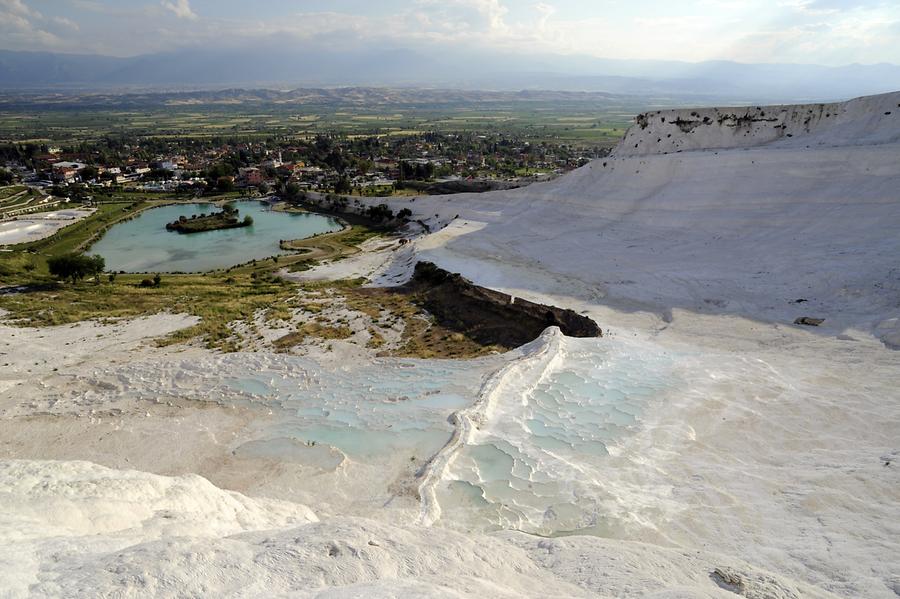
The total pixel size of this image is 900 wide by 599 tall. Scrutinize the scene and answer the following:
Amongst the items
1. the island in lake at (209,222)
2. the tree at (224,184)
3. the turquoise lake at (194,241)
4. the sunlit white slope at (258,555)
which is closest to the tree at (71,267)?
the turquoise lake at (194,241)

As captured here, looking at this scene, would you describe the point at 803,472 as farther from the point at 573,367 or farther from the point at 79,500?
the point at 79,500

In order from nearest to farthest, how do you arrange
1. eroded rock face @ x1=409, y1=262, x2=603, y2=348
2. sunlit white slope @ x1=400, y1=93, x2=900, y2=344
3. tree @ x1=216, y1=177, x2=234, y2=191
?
eroded rock face @ x1=409, y1=262, x2=603, y2=348
sunlit white slope @ x1=400, y1=93, x2=900, y2=344
tree @ x1=216, y1=177, x2=234, y2=191

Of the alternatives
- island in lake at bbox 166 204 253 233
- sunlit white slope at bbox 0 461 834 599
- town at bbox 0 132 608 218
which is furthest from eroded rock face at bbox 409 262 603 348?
town at bbox 0 132 608 218

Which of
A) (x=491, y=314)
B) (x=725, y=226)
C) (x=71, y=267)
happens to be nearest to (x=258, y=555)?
(x=491, y=314)

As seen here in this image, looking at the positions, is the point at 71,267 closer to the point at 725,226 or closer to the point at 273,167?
the point at 725,226

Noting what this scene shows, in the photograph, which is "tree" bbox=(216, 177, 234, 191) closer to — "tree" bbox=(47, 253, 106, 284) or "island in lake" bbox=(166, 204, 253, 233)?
"island in lake" bbox=(166, 204, 253, 233)

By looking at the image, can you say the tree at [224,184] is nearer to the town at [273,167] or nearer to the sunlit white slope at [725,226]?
the town at [273,167]

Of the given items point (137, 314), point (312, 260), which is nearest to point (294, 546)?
point (137, 314)
